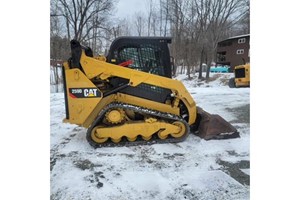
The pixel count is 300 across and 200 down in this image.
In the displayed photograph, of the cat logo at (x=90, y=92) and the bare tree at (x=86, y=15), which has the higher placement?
the bare tree at (x=86, y=15)

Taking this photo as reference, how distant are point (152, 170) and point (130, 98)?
1428mm

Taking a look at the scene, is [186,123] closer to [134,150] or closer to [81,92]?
[134,150]

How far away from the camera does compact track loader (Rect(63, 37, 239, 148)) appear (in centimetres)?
371

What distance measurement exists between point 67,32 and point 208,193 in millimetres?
13158

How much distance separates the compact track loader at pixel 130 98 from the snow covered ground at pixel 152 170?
204mm

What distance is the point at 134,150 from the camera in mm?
3590

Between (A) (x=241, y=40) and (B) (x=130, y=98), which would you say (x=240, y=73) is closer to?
(B) (x=130, y=98)

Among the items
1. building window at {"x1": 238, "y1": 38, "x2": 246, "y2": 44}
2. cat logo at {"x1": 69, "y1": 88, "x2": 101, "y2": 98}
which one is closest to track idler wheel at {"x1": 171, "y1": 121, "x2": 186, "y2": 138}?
cat logo at {"x1": 69, "y1": 88, "x2": 101, "y2": 98}

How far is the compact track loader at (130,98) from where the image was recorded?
371 cm

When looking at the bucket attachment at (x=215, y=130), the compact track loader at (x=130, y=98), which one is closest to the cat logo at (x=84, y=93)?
the compact track loader at (x=130, y=98)

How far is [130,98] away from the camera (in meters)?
4.00

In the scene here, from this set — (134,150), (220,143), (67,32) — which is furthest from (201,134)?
(67,32)

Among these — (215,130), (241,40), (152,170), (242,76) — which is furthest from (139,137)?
(241,40)

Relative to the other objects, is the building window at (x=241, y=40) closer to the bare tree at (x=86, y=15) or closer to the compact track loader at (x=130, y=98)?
the bare tree at (x=86, y=15)
